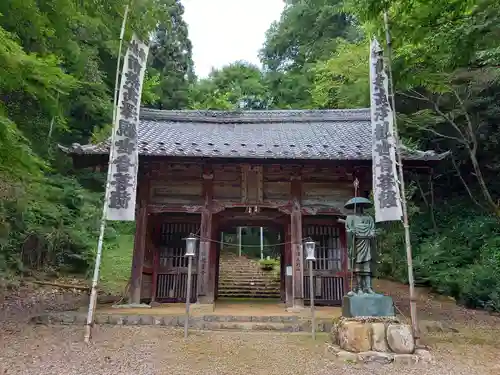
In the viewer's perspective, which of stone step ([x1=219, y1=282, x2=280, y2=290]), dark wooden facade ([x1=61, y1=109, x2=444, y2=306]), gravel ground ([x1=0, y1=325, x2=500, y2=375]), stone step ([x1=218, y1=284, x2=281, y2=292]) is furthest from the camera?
stone step ([x1=219, y1=282, x2=280, y2=290])

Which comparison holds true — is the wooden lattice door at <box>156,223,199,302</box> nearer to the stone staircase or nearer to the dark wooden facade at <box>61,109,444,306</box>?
the dark wooden facade at <box>61,109,444,306</box>

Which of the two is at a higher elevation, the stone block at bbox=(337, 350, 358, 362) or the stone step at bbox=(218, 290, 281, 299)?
the stone step at bbox=(218, 290, 281, 299)

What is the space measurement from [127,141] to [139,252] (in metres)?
3.27

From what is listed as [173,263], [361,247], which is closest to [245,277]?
[173,263]

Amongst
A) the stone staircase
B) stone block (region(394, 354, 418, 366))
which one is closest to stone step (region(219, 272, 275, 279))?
the stone staircase

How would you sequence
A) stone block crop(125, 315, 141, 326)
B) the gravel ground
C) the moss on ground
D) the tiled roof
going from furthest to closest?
the moss on ground < the tiled roof < stone block crop(125, 315, 141, 326) < the gravel ground

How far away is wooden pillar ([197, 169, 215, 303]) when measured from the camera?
31.6 feet

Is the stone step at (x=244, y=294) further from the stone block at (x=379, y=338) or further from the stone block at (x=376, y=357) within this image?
the stone block at (x=376, y=357)

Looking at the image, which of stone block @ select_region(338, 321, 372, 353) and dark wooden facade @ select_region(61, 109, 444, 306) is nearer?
stone block @ select_region(338, 321, 372, 353)

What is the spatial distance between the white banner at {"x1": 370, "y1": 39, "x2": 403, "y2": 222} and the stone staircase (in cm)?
813

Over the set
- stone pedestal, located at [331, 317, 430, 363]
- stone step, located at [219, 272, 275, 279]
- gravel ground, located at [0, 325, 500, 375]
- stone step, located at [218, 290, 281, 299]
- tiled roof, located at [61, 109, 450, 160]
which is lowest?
gravel ground, located at [0, 325, 500, 375]

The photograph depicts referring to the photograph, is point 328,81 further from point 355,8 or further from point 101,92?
point 355,8

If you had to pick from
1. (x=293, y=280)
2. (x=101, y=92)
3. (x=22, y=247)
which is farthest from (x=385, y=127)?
(x=22, y=247)

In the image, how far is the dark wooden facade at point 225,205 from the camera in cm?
990
